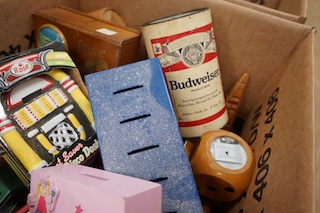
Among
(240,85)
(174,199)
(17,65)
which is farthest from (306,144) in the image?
(17,65)

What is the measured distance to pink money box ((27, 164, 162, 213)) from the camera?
1.47ft

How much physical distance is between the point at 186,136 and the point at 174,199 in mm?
240

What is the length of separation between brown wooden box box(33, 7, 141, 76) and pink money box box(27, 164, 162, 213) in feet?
1.11

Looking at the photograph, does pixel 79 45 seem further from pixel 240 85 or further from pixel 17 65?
pixel 240 85

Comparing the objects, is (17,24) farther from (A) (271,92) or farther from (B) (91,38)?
(A) (271,92)

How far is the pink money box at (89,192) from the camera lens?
0.45 m

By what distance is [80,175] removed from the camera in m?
0.55

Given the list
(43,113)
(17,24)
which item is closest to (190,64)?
(43,113)

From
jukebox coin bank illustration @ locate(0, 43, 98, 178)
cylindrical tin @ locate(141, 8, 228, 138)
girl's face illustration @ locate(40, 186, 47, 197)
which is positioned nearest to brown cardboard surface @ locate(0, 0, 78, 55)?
jukebox coin bank illustration @ locate(0, 43, 98, 178)

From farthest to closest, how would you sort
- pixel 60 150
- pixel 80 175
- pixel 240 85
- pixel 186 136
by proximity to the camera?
pixel 240 85
pixel 186 136
pixel 60 150
pixel 80 175

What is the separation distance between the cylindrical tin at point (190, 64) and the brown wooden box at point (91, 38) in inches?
3.1

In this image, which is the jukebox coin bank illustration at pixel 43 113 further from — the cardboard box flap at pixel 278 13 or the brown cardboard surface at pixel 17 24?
the cardboard box flap at pixel 278 13

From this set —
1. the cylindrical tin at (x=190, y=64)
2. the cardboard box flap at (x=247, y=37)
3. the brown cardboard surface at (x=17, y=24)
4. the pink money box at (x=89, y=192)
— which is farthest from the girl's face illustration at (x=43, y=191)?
the cardboard box flap at (x=247, y=37)

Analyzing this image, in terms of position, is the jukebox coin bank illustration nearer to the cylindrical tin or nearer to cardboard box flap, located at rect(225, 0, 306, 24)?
the cylindrical tin
